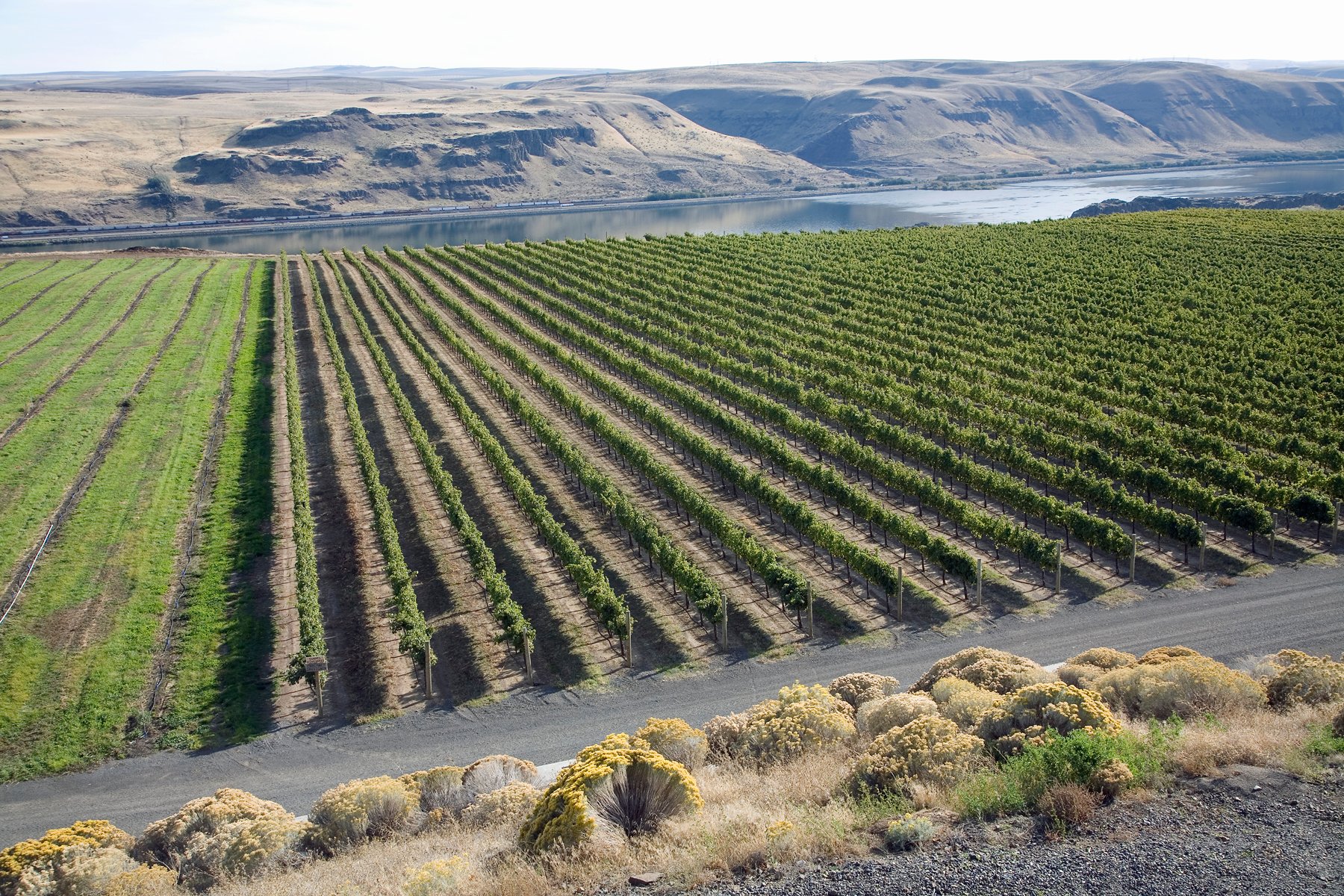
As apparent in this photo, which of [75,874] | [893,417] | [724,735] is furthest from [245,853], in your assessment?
[893,417]

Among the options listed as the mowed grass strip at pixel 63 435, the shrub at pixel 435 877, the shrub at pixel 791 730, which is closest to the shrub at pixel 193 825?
the shrub at pixel 435 877

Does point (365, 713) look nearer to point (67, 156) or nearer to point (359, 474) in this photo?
point (359, 474)

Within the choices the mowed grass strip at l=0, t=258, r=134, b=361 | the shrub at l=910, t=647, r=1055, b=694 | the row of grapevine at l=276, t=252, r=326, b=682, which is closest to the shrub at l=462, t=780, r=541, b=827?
the shrub at l=910, t=647, r=1055, b=694

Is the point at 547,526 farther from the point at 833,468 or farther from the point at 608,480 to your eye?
the point at 833,468

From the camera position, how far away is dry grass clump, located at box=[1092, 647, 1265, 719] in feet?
55.2

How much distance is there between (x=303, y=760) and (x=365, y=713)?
80.9 inches

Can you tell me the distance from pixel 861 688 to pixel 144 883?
13117 mm

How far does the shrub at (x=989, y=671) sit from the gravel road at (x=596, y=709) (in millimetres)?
3845

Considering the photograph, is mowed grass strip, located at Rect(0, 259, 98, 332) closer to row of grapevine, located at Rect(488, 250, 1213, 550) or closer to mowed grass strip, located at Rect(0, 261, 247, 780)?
mowed grass strip, located at Rect(0, 261, 247, 780)

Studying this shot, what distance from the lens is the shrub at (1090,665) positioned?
1867cm

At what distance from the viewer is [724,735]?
18.3 meters

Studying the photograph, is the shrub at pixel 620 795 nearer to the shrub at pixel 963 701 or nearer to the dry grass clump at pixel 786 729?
the dry grass clump at pixel 786 729

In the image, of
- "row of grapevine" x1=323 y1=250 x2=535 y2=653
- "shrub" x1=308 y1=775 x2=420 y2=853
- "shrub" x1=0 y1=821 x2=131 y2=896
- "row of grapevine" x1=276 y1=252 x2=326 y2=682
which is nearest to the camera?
"shrub" x1=0 y1=821 x2=131 y2=896

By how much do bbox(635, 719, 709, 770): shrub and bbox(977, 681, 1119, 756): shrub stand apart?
16.1ft
